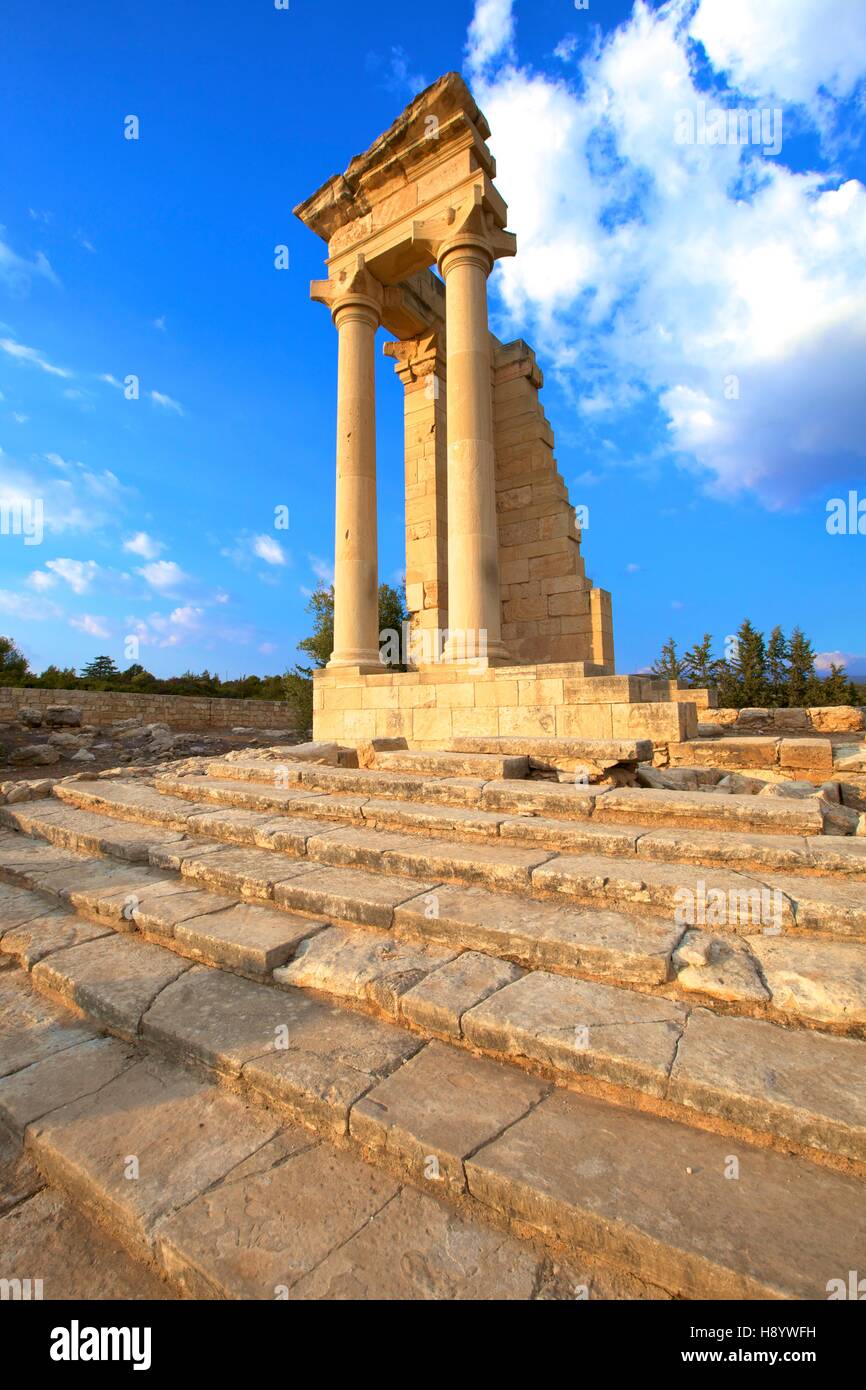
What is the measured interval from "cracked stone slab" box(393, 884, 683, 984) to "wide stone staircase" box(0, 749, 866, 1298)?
1cm

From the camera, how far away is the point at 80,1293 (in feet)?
5.25

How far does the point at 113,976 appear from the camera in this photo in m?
2.98

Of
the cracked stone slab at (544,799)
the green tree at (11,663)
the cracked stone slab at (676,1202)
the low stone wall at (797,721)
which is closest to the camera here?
the cracked stone slab at (676,1202)

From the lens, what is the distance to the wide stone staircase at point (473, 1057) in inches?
60.4

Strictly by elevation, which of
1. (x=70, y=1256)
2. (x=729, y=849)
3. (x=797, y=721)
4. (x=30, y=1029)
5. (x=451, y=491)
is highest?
(x=451, y=491)

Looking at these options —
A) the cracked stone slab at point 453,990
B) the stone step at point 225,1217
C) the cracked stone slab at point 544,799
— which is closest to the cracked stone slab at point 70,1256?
the stone step at point 225,1217

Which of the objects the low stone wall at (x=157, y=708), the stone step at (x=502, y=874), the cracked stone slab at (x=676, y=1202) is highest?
the low stone wall at (x=157, y=708)

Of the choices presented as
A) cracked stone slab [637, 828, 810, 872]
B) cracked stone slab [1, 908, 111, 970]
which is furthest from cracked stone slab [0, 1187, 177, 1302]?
cracked stone slab [637, 828, 810, 872]

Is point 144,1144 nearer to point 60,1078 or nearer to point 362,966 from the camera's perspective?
point 60,1078

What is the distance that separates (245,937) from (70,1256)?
1.39 m

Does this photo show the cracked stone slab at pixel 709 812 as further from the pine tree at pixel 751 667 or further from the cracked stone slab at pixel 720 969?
the pine tree at pixel 751 667

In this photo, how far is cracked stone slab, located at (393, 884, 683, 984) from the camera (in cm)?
244

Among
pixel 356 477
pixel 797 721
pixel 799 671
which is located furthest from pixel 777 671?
pixel 356 477

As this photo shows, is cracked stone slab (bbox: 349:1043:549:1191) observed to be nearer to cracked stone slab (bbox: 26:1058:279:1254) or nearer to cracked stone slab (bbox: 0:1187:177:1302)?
cracked stone slab (bbox: 26:1058:279:1254)
